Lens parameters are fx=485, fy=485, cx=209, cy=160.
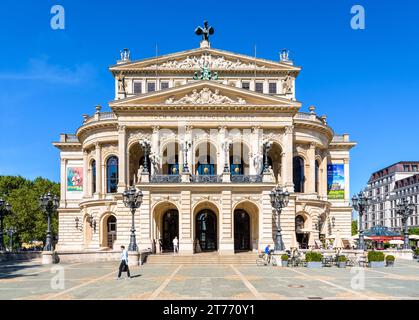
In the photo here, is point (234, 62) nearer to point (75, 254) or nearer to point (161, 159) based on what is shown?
point (161, 159)

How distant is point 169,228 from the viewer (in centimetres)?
4938

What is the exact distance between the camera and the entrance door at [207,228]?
162ft

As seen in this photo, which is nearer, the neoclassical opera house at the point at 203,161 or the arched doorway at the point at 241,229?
the neoclassical opera house at the point at 203,161

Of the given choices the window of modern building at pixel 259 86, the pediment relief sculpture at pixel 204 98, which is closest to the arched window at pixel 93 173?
the pediment relief sculpture at pixel 204 98

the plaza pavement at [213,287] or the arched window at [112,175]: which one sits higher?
the arched window at [112,175]

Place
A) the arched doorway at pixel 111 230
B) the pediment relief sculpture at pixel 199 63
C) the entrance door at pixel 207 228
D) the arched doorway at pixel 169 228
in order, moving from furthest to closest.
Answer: the pediment relief sculpture at pixel 199 63 → the arched doorway at pixel 111 230 → the entrance door at pixel 207 228 → the arched doorway at pixel 169 228

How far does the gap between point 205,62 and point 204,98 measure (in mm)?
10358

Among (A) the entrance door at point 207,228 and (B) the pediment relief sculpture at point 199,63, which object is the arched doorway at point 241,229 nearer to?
(A) the entrance door at point 207,228

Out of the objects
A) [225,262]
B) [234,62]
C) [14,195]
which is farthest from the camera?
[14,195]

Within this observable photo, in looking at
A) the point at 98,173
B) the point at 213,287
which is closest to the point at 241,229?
the point at 98,173

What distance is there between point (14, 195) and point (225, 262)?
166ft

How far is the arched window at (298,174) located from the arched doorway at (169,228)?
53.7 ft
